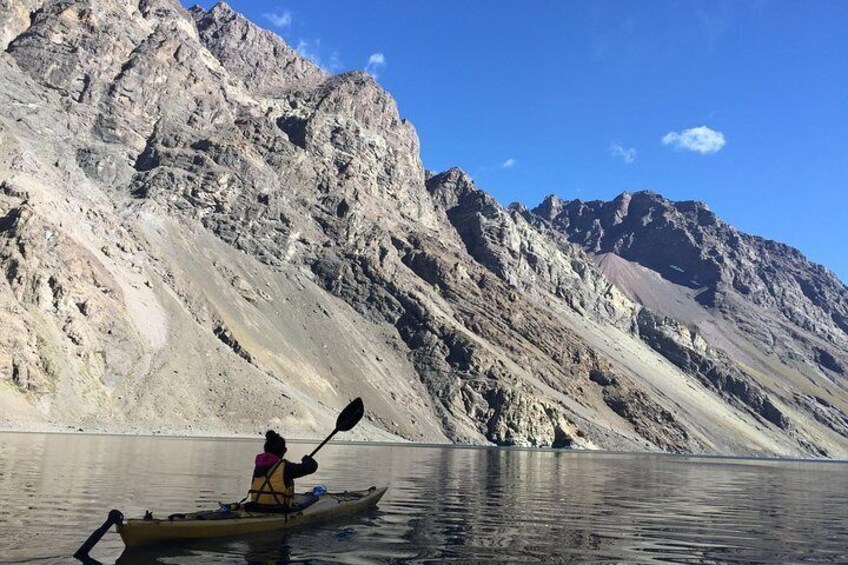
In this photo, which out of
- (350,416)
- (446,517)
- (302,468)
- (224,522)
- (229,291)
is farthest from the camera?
(229,291)

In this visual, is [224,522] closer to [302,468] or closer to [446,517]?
[302,468]

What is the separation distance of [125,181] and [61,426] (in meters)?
82.3

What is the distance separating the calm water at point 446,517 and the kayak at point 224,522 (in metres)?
0.37

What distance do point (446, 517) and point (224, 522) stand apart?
9.15 metres

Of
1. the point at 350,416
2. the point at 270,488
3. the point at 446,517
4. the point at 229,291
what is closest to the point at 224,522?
the point at 270,488

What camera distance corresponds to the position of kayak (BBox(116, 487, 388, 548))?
53.7 ft

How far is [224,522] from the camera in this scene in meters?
17.7

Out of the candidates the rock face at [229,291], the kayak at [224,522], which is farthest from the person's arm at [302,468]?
the rock face at [229,291]

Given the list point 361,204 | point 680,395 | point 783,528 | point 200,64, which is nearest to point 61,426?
point 783,528

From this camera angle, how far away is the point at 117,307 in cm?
10006

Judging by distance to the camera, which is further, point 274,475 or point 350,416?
point 350,416

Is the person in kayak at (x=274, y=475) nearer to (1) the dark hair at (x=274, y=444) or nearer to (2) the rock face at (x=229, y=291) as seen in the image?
(1) the dark hair at (x=274, y=444)

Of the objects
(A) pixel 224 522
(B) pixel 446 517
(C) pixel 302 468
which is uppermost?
(C) pixel 302 468

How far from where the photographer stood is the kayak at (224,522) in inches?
645
